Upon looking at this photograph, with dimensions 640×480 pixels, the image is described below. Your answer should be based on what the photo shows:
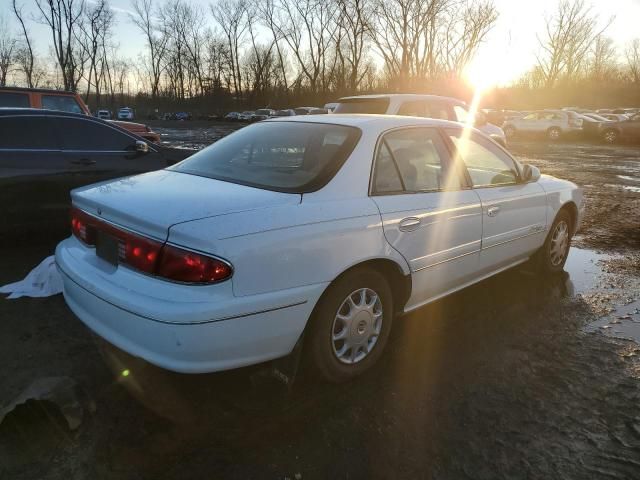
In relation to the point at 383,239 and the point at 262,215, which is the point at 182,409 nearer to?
the point at 262,215

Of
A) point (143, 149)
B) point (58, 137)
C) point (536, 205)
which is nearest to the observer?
point (536, 205)

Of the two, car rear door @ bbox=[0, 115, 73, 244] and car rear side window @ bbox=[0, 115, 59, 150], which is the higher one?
car rear side window @ bbox=[0, 115, 59, 150]

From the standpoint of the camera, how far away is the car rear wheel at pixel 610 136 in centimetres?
2516

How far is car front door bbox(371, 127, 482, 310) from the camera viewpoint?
292cm

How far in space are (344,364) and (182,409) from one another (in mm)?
902

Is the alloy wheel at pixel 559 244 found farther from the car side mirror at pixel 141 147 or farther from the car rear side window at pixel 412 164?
the car side mirror at pixel 141 147

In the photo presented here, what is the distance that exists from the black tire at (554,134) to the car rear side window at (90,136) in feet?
86.7

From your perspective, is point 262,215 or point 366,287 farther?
point 366,287

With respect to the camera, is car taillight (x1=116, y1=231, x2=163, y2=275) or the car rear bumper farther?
car taillight (x1=116, y1=231, x2=163, y2=275)

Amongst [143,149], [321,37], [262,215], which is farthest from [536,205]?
[321,37]

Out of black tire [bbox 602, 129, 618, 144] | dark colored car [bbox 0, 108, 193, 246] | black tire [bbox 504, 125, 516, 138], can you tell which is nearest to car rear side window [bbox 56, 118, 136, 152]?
dark colored car [bbox 0, 108, 193, 246]

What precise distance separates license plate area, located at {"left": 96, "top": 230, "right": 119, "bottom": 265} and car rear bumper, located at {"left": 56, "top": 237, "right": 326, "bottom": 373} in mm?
77

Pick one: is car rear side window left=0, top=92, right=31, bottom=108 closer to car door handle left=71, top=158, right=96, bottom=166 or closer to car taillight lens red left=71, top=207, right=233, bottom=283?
car door handle left=71, top=158, right=96, bottom=166

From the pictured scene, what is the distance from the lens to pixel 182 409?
2576 millimetres
